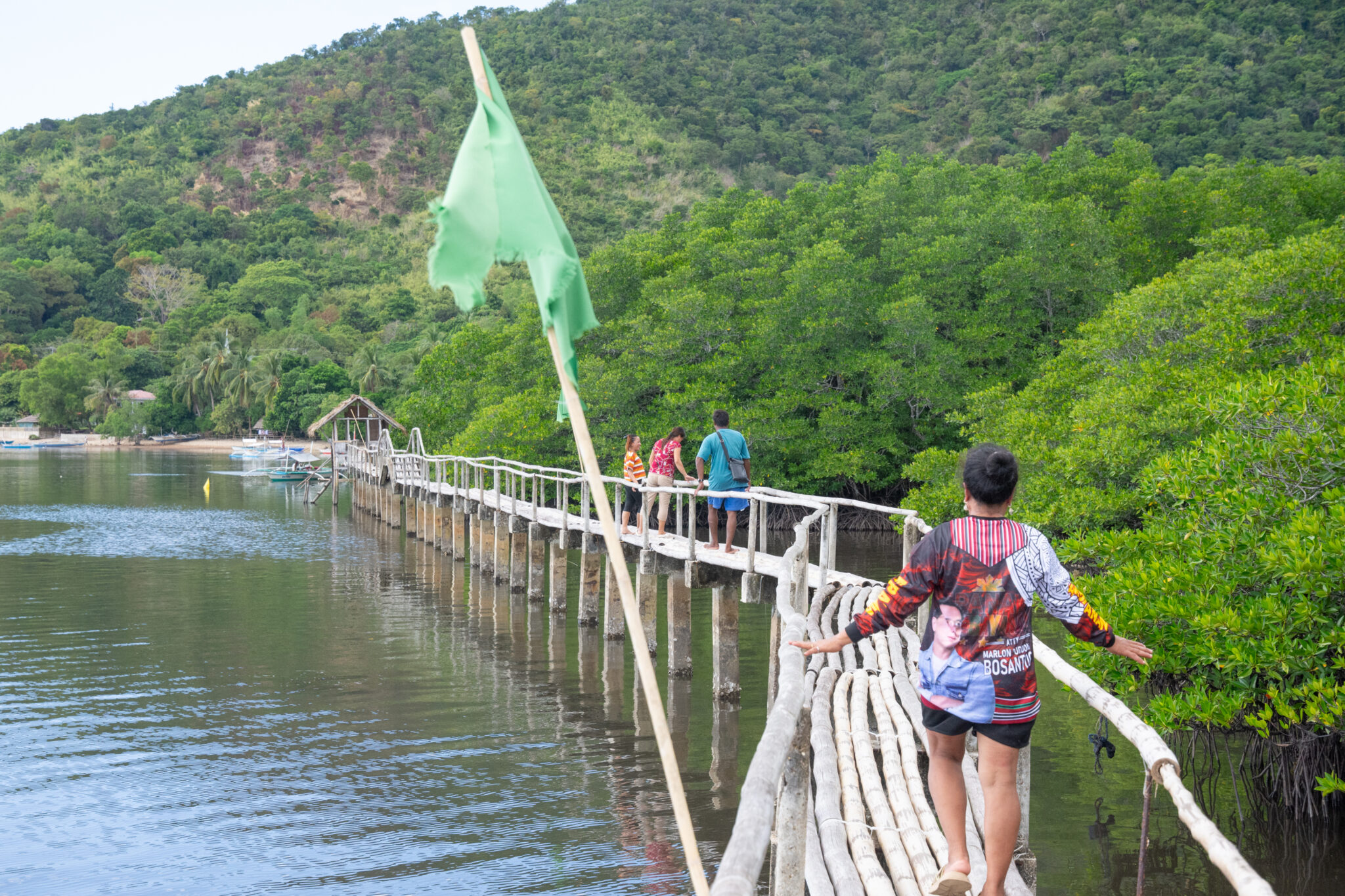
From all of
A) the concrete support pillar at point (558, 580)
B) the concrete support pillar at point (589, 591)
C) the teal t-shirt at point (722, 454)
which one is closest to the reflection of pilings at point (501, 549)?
the concrete support pillar at point (558, 580)

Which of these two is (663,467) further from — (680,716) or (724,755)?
(724,755)

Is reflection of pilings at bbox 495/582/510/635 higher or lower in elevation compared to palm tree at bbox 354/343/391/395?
lower

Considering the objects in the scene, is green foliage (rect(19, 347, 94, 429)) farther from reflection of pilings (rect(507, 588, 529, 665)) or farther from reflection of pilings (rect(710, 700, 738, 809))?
reflection of pilings (rect(710, 700, 738, 809))

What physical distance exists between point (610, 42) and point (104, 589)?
388 feet

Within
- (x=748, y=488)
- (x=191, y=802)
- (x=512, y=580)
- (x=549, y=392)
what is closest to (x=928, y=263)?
(x=549, y=392)

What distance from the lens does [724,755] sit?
36.3 ft

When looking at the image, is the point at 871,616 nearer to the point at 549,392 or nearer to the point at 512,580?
the point at 512,580

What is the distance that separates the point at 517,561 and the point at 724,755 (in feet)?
38.0

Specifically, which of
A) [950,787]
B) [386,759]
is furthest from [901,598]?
[386,759]

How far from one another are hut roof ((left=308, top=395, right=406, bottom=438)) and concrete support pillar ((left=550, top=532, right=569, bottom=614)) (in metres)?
27.0

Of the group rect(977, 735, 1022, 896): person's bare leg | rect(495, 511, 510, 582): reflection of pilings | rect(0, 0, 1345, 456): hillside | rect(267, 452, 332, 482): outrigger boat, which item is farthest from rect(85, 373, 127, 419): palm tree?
rect(977, 735, 1022, 896): person's bare leg

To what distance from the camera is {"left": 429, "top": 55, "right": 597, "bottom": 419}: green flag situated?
299 centimetres

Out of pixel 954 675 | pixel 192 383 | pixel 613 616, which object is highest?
pixel 192 383

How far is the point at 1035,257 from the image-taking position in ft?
89.9
